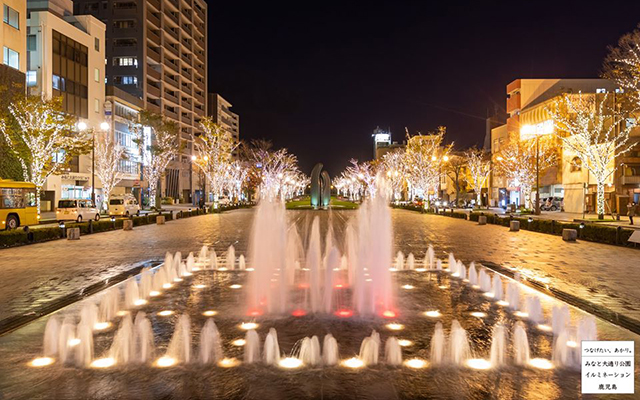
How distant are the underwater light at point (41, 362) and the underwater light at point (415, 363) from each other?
14.7 feet

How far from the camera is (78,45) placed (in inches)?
2047

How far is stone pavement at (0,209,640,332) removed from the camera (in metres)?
10.1

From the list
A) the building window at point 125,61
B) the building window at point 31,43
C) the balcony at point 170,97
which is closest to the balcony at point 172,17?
the building window at point 125,61


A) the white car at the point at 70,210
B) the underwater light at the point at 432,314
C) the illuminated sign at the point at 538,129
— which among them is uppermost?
the illuminated sign at the point at 538,129

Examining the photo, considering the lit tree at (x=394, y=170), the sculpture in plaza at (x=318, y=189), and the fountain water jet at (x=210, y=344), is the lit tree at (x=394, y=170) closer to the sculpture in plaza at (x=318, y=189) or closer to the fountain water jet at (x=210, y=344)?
the sculpture in plaza at (x=318, y=189)

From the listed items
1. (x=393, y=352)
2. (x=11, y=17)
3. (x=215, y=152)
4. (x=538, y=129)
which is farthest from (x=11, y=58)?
(x=538, y=129)

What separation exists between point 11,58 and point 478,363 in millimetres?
43604

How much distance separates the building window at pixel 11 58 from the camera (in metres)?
37.2

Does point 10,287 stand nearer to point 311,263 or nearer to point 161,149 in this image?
point 311,263

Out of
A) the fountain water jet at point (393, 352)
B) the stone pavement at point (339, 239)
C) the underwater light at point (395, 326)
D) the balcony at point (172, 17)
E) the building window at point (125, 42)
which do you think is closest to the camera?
the fountain water jet at point (393, 352)

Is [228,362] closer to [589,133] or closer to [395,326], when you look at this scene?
[395,326]

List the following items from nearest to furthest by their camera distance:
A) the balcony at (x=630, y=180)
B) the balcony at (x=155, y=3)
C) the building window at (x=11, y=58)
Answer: the building window at (x=11, y=58), the balcony at (x=630, y=180), the balcony at (x=155, y=3)

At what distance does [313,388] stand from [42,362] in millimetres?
3525

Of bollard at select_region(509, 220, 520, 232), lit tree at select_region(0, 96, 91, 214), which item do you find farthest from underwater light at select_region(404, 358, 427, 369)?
lit tree at select_region(0, 96, 91, 214)
